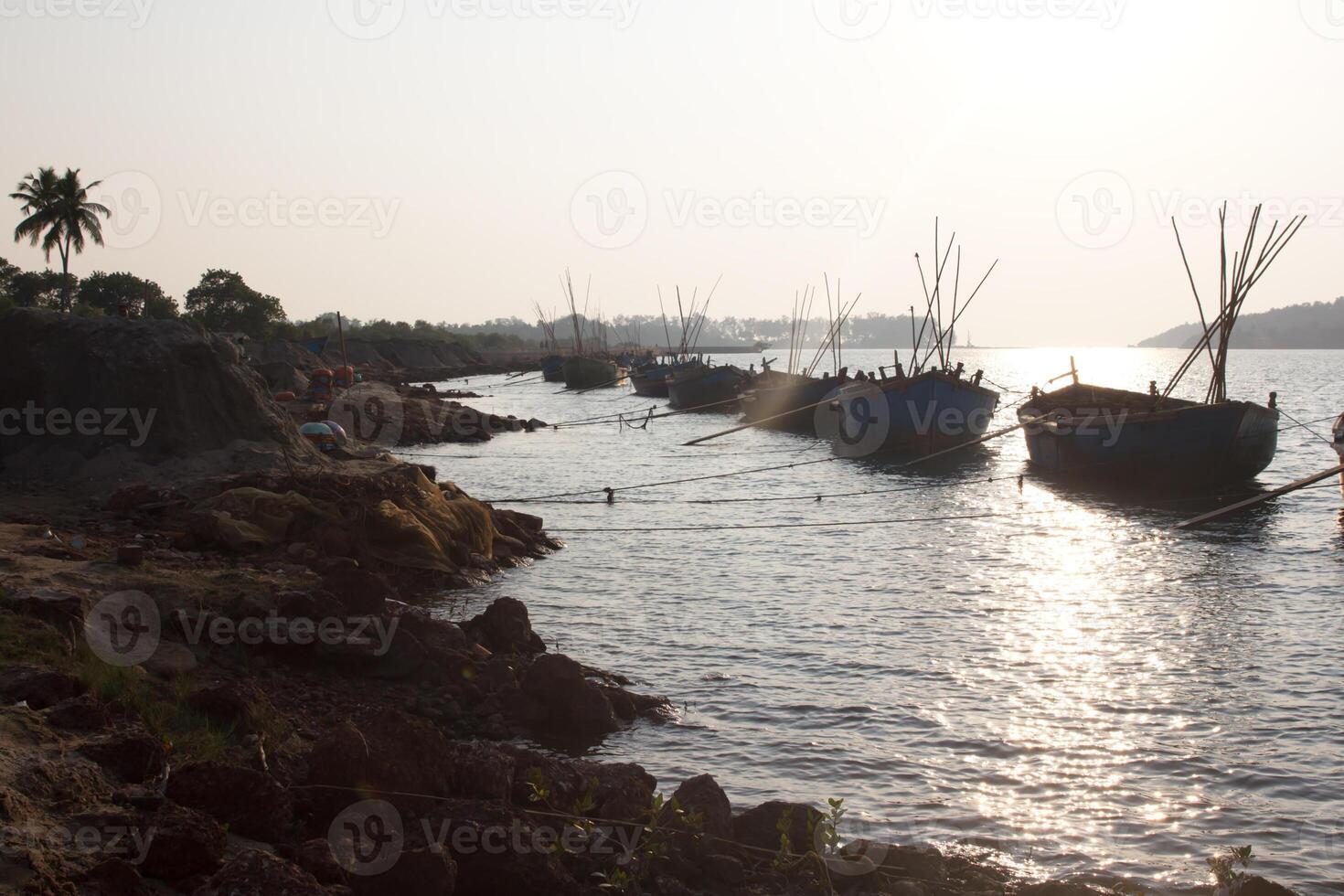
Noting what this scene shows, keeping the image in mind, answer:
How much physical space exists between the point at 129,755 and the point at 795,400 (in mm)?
45880

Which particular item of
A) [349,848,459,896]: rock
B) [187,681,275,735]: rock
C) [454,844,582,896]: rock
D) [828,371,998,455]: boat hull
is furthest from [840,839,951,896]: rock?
[828,371,998,455]: boat hull

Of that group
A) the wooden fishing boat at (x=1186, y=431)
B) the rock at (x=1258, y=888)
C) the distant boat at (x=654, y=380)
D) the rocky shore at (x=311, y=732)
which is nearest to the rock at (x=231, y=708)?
the rocky shore at (x=311, y=732)

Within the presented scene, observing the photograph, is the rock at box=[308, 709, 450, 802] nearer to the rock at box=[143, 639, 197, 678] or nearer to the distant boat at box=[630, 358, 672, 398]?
the rock at box=[143, 639, 197, 678]

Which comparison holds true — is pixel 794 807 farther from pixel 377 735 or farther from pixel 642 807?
pixel 377 735

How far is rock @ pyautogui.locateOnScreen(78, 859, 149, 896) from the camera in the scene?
4.85 m

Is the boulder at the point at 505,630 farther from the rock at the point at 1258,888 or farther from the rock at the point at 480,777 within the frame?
the rock at the point at 1258,888

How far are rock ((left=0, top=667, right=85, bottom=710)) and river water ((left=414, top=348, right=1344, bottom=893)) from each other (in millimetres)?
4202

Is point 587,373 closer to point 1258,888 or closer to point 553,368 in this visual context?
point 553,368

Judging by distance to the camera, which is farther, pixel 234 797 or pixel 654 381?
pixel 654 381

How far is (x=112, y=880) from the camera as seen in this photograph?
16.1ft

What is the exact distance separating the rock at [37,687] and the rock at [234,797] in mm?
1341

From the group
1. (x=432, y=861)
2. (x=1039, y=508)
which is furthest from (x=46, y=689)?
(x=1039, y=508)

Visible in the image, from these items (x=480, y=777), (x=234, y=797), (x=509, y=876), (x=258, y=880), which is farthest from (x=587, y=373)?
(x=258, y=880)

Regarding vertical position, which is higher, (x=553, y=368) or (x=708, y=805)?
(x=553, y=368)
